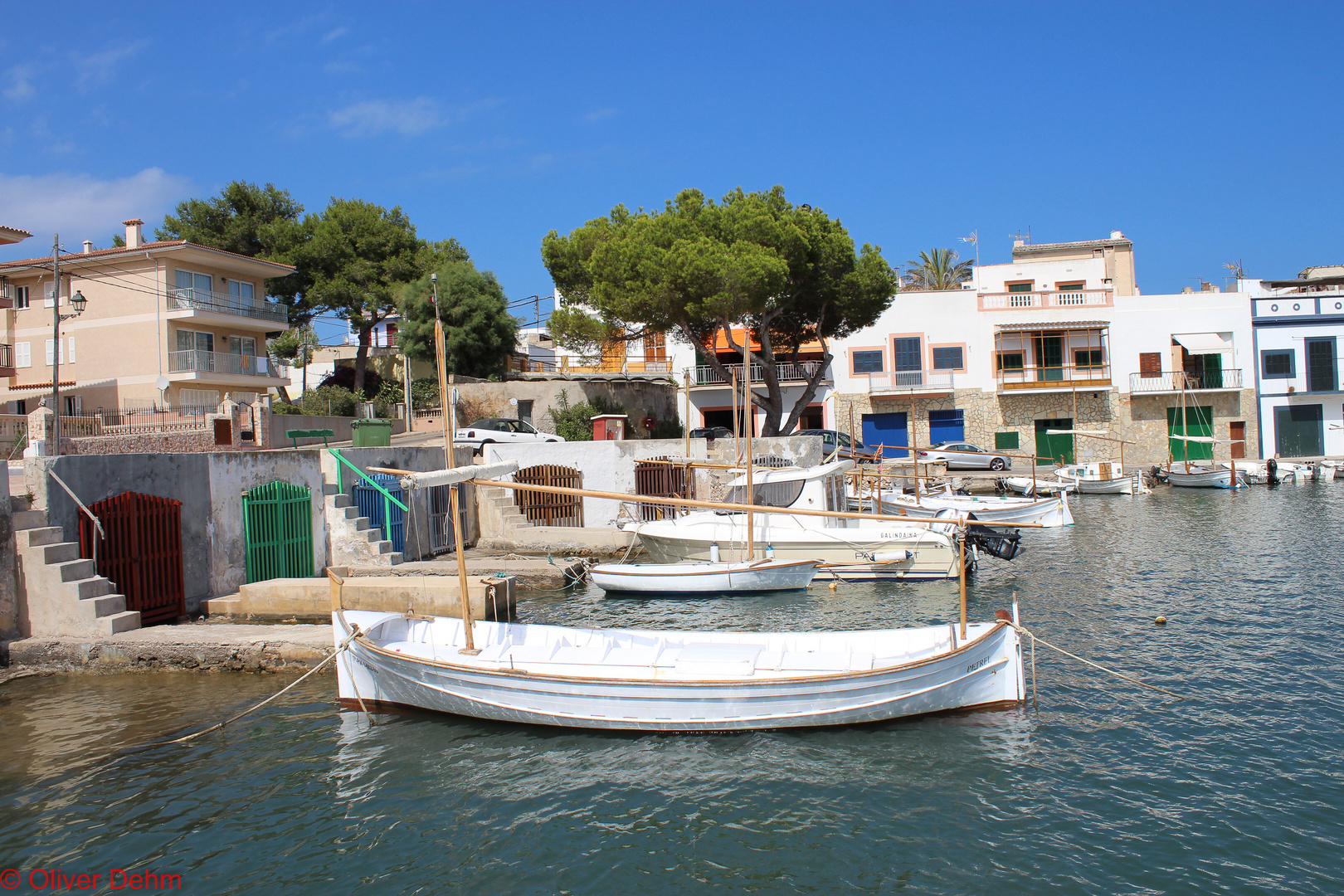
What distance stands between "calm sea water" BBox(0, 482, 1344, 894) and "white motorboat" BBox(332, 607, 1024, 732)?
319mm

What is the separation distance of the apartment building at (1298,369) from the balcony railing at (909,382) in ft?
51.4

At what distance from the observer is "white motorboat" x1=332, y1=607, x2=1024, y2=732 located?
998 cm

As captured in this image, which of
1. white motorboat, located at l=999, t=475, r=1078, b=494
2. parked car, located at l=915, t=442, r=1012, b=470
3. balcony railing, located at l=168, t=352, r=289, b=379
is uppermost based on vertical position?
balcony railing, located at l=168, t=352, r=289, b=379

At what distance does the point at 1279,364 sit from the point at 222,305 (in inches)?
2060

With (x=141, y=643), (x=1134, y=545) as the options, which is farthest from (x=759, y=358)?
(x=141, y=643)

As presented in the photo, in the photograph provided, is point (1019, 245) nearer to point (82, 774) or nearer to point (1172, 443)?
point (1172, 443)

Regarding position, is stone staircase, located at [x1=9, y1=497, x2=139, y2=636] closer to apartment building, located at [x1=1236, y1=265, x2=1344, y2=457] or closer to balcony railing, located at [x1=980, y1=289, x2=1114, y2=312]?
balcony railing, located at [x1=980, y1=289, x2=1114, y2=312]

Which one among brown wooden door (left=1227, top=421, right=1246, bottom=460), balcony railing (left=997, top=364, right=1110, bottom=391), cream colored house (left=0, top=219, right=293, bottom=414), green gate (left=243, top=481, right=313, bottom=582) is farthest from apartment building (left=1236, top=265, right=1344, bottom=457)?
cream colored house (left=0, top=219, right=293, bottom=414)

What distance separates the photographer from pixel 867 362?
45469 millimetres

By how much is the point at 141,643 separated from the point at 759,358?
29.6m

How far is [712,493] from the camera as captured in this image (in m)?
26.0

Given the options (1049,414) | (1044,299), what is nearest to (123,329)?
(1044,299)

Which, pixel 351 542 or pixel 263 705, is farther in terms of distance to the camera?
pixel 351 542

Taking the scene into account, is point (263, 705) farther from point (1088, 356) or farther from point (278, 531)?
point (1088, 356)
